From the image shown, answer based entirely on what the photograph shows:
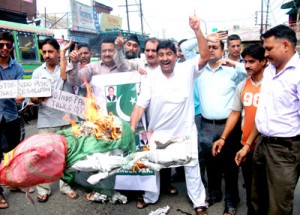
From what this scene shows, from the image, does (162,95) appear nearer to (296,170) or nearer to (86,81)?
(86,81)

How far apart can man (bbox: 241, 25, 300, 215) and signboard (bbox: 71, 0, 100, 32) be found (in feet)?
84.5

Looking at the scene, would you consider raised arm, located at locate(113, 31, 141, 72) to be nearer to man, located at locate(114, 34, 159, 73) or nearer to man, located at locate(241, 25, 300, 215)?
man, located at locate(114, 34, 159, 73)

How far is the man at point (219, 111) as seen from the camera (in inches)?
136

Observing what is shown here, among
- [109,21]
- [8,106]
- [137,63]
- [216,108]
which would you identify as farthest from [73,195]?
[109,21]

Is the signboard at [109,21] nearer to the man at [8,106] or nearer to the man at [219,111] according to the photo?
the man at [8,106]

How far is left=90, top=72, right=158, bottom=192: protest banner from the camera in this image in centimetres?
365

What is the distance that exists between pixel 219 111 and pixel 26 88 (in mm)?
2289

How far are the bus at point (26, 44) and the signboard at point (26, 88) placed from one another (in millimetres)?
7148

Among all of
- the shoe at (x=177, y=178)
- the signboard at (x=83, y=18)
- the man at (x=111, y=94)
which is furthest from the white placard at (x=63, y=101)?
the signboard at (x=83, y=18)

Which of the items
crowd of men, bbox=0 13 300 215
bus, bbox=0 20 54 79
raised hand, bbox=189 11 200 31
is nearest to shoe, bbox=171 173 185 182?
crowd of men, bbox=0 13 300 215

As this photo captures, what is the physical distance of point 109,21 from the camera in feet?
110

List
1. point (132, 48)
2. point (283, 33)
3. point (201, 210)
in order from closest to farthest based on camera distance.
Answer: point (283, 33)
point (201, 210)
point (132, 48)

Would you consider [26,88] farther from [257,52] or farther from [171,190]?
[257,52]

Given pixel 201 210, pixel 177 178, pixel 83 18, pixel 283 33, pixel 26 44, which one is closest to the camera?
pixel 283 33
